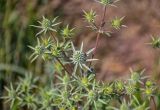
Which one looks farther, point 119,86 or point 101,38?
point 101,38

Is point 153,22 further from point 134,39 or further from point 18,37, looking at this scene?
point 18,37

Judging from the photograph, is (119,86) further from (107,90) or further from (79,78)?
(79,78)

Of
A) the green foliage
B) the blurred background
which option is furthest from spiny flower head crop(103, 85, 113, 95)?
the blurred background

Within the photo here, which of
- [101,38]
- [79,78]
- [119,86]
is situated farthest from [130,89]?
[101,38]

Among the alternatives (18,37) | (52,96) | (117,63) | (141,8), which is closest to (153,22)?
(141,8)

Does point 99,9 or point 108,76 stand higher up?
point 99,9

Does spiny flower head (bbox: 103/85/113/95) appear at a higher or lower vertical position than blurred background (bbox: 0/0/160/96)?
lower

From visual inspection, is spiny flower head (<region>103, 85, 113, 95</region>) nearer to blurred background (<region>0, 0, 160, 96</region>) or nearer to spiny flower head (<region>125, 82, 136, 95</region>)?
spiny flower head (<region>125, 82, 136, 95</region>)

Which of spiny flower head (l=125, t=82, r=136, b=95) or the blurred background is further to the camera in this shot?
the blurred background
